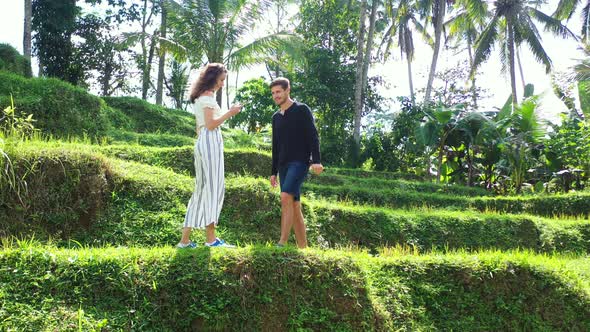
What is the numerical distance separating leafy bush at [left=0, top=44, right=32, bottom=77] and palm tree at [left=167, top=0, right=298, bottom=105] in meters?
5.65

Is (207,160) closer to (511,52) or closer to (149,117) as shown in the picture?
(149,117)

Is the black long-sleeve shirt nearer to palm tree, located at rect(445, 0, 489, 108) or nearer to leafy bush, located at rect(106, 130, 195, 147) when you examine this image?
leafy bush, located at rect(106, 130, 195, 147)

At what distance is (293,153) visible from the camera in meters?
5.00

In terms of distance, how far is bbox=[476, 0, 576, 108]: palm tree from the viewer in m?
21.2

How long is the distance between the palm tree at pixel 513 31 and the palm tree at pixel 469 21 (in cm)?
34

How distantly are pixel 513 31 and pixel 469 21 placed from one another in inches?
72.5

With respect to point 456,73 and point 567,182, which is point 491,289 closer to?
point 567,182

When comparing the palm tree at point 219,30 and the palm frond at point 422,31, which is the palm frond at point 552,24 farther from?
the palm tree at point 219,30

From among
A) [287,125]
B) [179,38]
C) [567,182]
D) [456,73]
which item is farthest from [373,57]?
[287,125]

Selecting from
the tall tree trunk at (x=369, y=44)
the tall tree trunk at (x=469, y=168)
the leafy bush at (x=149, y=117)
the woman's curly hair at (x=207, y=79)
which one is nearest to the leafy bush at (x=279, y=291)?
the woman's curly hair at (x=207, y=79)

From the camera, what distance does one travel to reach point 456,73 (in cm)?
2698

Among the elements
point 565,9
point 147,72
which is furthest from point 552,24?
point 147,72

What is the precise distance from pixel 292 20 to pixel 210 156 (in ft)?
83.0

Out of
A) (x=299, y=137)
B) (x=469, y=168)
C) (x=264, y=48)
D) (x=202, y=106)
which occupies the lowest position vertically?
(x=469, y=168)
